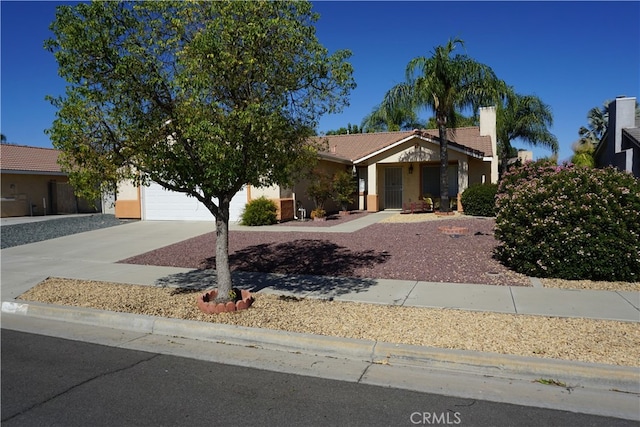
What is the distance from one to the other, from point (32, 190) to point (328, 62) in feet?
84.6

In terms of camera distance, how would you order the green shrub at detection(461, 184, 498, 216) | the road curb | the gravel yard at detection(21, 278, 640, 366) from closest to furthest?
the road curb
the gravel yard at detection(21, 278, 640, 366)
the green shrub at detection(461, 184, 498, 216)

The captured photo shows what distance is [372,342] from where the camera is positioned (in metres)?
5.66

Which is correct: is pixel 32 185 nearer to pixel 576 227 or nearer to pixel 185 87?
pixel 185 87

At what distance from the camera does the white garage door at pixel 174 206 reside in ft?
64.2

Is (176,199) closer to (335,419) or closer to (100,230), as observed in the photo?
(100,230)

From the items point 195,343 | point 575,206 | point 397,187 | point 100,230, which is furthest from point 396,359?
point 397,187

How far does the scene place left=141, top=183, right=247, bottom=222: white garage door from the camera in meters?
19.6

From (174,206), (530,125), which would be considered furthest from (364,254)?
(530,125)

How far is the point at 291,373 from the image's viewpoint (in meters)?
5.12

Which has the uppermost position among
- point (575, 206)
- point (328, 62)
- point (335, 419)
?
point (328, 62)

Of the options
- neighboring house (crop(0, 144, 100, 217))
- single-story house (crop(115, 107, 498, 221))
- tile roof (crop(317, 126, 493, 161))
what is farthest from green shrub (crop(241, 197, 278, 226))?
neighboring house (crop(0, 144, 100, 217))

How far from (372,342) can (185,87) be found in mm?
3842

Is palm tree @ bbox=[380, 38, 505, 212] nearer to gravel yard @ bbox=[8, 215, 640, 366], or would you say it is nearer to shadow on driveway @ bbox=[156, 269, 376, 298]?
gravel yard @ bbox=[8, 215, 640, 366]

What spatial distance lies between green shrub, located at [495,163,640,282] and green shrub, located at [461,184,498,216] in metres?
9.40
